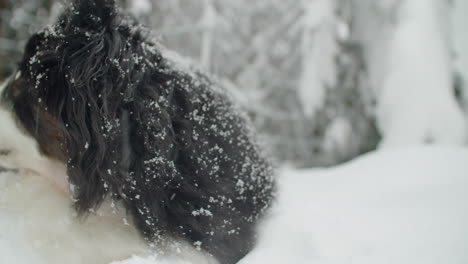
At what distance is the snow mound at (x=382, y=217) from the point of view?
1.29 metres

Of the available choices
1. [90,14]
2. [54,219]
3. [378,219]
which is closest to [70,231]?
[54,219]

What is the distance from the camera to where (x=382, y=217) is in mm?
1598

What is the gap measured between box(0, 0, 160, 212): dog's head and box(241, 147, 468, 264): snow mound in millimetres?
690

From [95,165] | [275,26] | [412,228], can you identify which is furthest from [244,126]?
[275,26]

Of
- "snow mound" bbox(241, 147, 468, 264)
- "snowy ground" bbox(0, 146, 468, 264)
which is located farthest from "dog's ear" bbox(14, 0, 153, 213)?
"snow mound" bbox(241, 147, 468, 264)

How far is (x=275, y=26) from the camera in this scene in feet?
18.6

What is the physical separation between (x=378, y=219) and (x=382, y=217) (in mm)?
32

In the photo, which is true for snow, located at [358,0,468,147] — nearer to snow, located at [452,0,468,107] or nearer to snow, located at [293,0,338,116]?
snow, located at [452,0,468,107]

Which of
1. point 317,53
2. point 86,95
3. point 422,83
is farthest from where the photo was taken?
point 317,53

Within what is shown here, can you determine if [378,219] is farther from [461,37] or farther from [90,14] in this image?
[461,37]

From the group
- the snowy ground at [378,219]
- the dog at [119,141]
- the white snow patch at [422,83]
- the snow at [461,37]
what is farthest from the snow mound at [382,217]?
the snow at [461,37]

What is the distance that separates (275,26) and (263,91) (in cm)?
120

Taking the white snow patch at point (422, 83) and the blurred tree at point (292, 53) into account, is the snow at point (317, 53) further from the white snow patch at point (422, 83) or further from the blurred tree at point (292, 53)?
the white snow patch at point (422, 83)

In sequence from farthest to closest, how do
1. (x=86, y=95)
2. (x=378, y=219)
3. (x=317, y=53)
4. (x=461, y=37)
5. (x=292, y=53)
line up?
(x=292, y=53)
(x=317, y=53)
(x=461, y=37)
(x=378, y=219)
(x=86, y=95)
